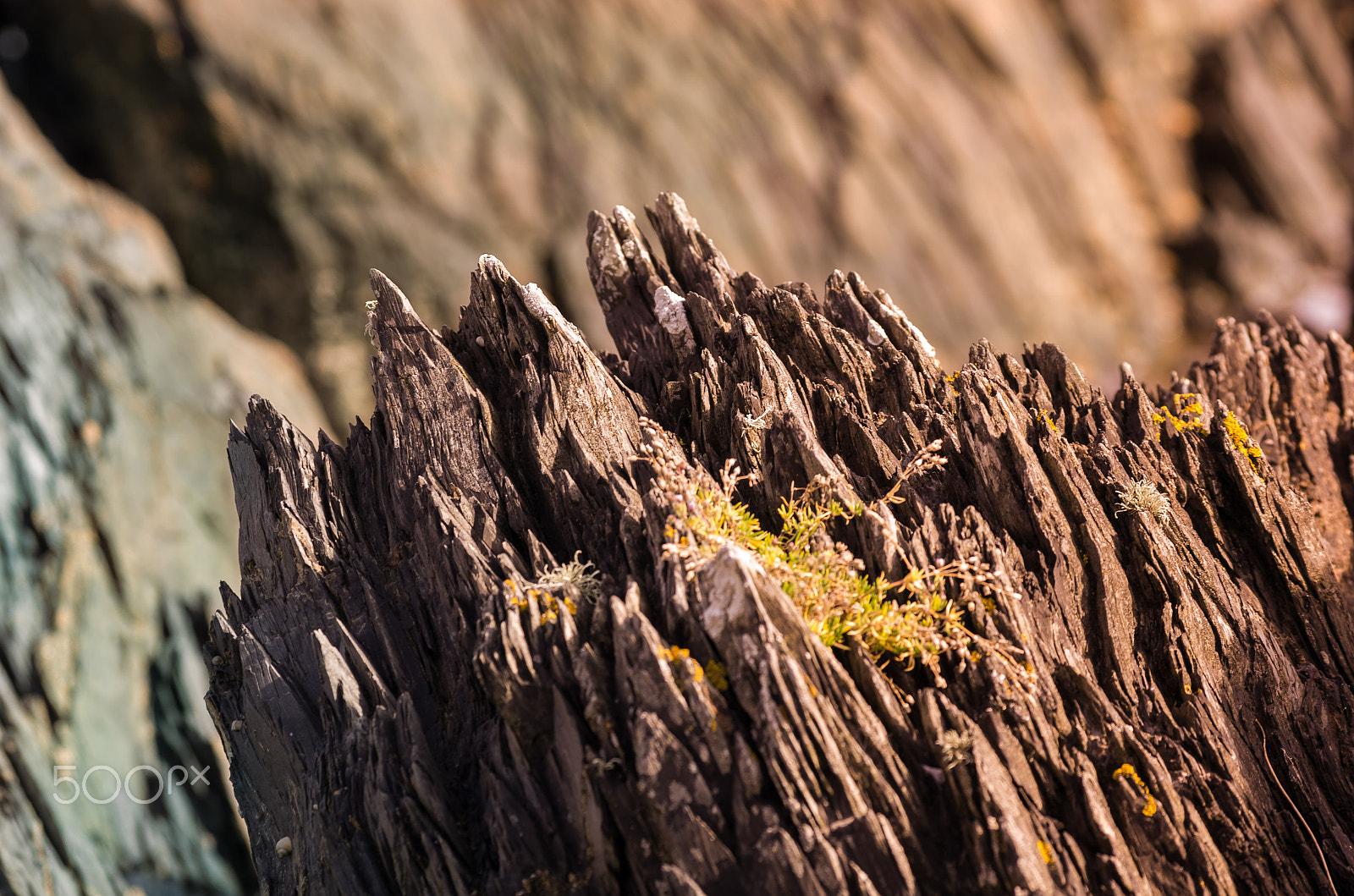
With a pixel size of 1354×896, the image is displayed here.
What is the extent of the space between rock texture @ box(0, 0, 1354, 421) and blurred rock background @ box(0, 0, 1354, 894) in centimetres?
12

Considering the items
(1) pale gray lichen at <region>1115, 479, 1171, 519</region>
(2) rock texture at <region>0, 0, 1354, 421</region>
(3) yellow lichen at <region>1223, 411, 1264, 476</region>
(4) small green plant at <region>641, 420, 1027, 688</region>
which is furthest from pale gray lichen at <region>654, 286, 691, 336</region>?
(2) rock texture at <region>0, 0, 1354, 421</region>

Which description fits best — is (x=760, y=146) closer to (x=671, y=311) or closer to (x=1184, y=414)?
(x=671, y=311)

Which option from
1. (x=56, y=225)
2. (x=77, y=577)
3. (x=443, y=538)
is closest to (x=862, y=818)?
(x=443, y=538)

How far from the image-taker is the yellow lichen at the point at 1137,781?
652cm

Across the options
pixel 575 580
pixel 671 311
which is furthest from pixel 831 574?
pixel 671 311

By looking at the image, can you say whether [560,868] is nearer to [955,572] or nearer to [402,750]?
[402,750]

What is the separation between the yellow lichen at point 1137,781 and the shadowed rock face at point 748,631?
4 cm

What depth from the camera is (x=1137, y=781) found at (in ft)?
21.7

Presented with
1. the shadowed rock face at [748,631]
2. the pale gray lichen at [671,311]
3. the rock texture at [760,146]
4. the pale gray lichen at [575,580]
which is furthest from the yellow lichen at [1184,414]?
the rock texture at [760,146]

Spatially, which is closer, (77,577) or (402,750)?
(402,750)

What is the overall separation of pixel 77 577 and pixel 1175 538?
1834 centimetres

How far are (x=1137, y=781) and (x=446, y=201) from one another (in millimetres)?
25037

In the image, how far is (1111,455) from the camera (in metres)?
8.60

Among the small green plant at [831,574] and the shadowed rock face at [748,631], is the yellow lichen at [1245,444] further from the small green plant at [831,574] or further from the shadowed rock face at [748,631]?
the small green plant at [831,574]
